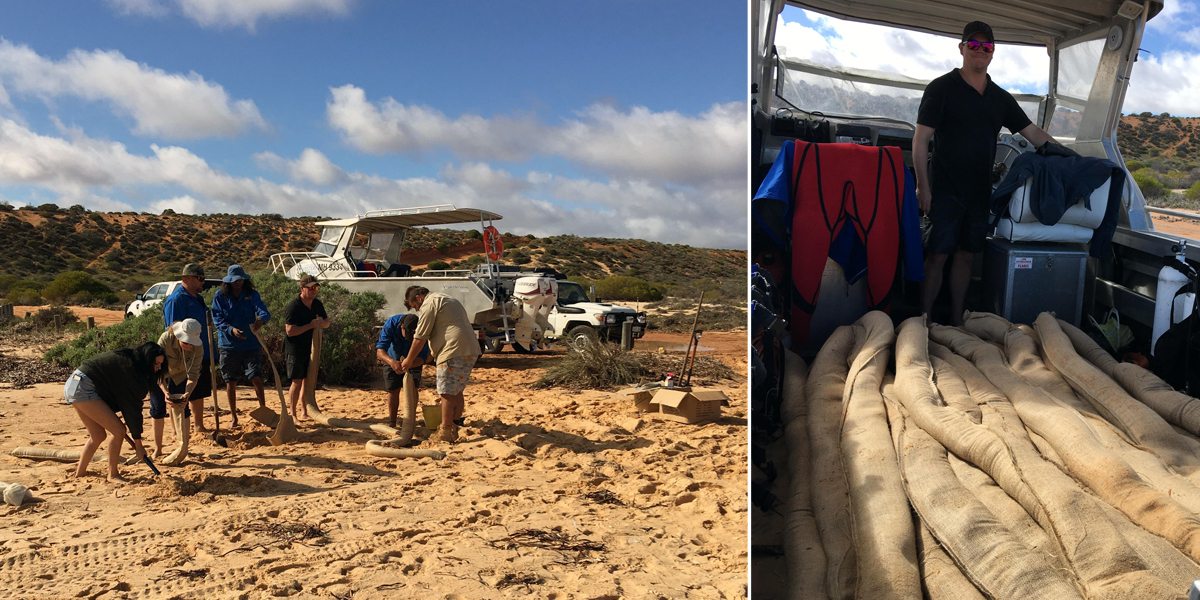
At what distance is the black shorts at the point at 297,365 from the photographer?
753 cm

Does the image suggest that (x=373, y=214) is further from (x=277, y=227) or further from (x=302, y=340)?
(x=277, y=227)

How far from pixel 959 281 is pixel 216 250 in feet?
162

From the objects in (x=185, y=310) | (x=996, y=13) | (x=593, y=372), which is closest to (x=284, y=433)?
(x=185, y=310)

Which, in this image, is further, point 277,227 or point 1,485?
point 277,227

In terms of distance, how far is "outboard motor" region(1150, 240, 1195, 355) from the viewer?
3234 mm

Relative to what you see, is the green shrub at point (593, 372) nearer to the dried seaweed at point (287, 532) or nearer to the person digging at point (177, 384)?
the person digging at point (177, 384)

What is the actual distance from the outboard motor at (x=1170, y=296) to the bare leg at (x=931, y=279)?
2.90ft

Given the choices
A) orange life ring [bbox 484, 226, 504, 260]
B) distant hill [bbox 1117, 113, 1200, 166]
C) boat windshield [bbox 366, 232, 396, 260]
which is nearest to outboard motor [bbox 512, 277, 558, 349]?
orange life ring [bbox 484, 226, 504, 260]

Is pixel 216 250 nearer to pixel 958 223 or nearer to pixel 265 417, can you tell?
pixel 265 417

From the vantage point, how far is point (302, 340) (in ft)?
24.7

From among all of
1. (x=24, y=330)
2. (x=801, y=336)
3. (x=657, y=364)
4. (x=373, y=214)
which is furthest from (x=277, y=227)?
(x=801, y=336)

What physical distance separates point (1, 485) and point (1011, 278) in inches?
252

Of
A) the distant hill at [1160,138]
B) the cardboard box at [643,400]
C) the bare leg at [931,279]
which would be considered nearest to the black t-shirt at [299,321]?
the cardboard box at [643,400]

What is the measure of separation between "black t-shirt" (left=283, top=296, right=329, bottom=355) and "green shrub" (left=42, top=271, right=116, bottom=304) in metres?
24.8
